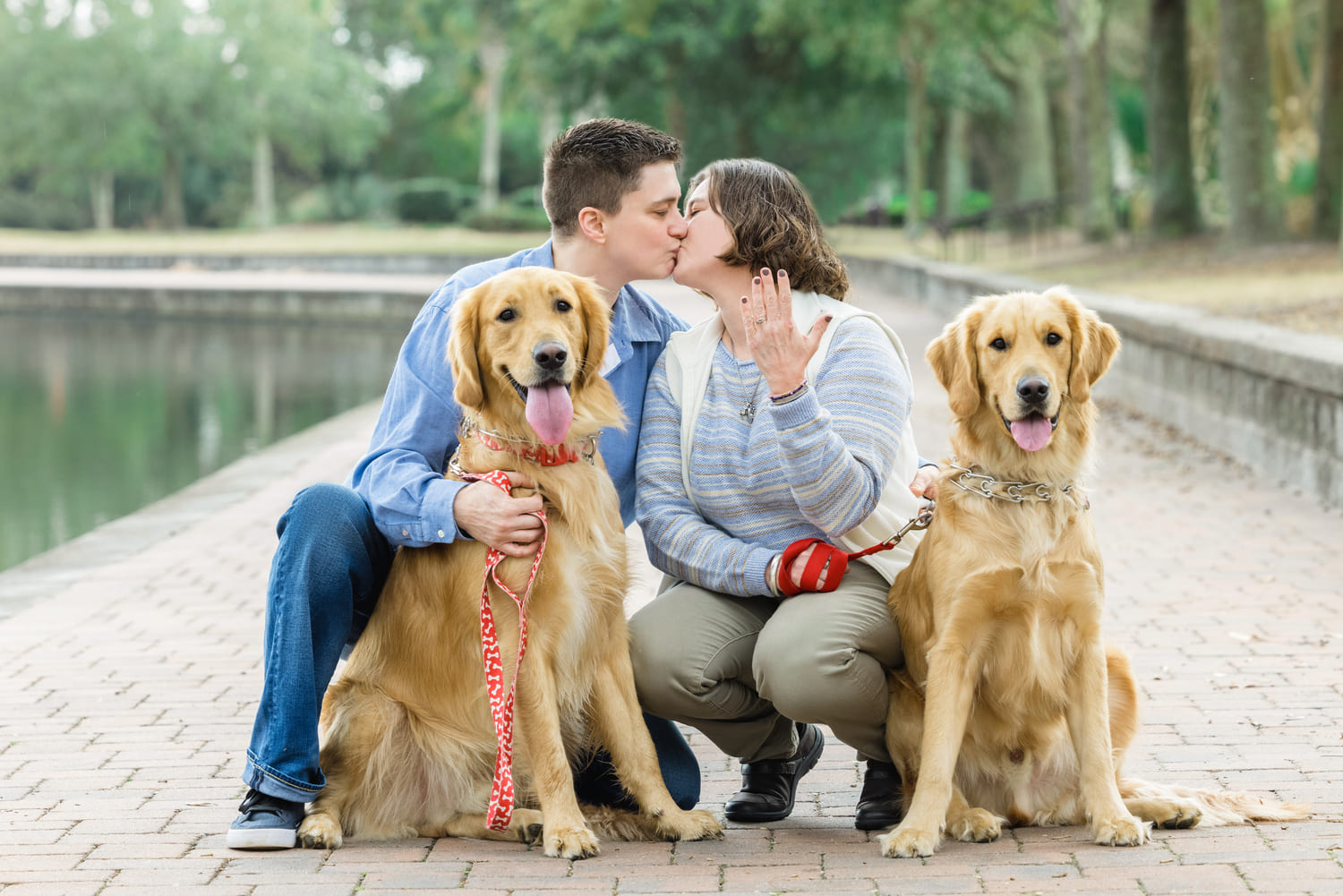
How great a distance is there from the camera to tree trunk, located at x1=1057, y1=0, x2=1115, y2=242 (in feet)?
83.6

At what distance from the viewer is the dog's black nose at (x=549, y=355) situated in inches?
142

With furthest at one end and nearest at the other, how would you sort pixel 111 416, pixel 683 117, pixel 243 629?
pixel 683 117, pixel 111 416, pixel 243 629

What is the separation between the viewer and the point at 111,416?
16.8 meters

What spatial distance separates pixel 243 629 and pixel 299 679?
284 cm

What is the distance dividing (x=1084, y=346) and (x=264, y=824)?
236cm

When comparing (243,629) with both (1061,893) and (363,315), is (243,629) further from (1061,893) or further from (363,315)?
(363,315)

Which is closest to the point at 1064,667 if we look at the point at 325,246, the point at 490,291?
the point at 490,291

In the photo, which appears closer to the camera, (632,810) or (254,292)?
(632,810)

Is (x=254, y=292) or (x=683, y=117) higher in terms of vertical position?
(x=683, y=117)

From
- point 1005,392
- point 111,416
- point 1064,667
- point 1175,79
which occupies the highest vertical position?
point 1175,79

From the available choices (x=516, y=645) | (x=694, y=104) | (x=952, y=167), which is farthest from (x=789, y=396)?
(x=952, y=167)

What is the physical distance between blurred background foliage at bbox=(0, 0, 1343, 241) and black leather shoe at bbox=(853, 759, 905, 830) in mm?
16358

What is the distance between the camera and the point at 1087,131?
2594 cm

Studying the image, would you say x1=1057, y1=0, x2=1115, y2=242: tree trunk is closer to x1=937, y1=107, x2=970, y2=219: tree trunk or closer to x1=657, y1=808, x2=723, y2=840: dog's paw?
x1=937, y1=107, x2=970, y2=219: tree trunk
